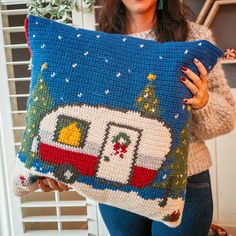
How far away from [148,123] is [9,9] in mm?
1171

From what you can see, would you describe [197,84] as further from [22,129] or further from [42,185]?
[22,129]

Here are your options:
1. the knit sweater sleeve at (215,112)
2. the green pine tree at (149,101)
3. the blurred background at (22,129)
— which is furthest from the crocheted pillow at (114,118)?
the blurred background at (22,129)

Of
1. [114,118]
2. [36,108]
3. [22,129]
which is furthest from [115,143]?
[22,129]

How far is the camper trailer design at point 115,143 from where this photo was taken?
647 mm

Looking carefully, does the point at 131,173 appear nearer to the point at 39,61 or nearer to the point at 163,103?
the point at 163,103

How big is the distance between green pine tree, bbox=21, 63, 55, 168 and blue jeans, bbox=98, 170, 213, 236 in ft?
1.03

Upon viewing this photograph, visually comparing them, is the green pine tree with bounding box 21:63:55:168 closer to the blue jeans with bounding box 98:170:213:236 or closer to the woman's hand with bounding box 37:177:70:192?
the woman's hand with bounding box 37:177:70:192

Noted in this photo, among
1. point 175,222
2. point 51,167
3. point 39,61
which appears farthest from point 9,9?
point 175,222

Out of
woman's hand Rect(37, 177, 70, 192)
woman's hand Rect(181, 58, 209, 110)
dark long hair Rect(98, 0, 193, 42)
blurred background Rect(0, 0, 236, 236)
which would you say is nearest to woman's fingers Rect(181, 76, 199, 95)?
woman's hand Rect(181, 58, 209, 110)

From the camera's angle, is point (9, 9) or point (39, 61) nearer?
point (39, 61)

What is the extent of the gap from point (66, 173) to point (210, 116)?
338mm

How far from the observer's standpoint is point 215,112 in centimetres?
78

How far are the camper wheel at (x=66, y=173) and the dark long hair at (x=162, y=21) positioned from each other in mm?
385

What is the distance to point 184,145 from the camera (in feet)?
2.19
